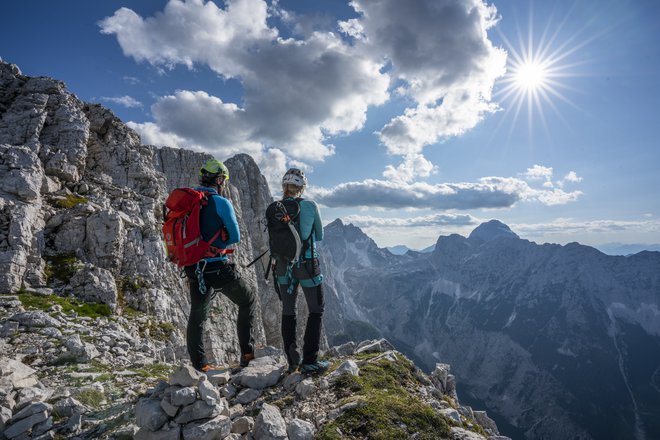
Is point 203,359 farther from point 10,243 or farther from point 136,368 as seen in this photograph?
point 10,243

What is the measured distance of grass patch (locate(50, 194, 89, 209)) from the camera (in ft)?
60.5

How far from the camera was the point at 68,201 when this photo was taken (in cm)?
1912

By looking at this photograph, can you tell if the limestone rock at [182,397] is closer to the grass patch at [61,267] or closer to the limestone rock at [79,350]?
the limestone rock at [79,350]

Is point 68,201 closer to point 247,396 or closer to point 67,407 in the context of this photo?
point 67,407

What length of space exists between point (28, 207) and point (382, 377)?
18638 mm

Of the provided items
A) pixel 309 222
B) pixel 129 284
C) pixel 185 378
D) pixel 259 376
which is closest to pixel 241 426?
pixel 185 378

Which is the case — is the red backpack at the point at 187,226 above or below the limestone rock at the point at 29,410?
above

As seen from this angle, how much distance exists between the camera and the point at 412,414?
6297 mm

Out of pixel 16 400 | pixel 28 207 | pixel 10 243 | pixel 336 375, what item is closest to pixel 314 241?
pixel 336 375

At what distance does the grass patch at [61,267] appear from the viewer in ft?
49.3

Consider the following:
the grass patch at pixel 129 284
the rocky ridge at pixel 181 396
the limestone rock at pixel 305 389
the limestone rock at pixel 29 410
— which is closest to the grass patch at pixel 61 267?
the grass patch at pixel 129 284

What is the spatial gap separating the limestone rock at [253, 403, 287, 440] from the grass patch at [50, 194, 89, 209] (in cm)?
1952

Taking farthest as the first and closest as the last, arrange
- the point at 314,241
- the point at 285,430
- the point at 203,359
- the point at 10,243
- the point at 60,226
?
the point at 60,226, the point at 10,243, the point at 314,241, the point at 203,359, the point at 285,430

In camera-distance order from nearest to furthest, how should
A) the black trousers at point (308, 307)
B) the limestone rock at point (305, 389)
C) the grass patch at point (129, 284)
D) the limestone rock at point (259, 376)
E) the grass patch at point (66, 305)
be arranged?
the limestone rock at point (305, 389) → the limestone rock at point (259, 376) → the black trousers at point (308, 307) → the grass patch at point (66, 305) → the grass patch at point (129, 284)
